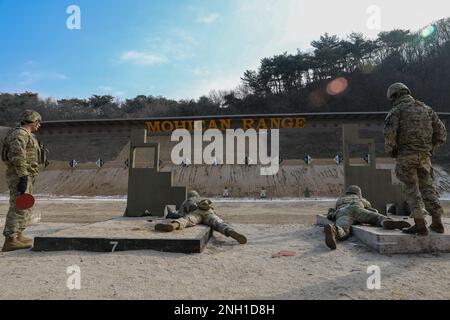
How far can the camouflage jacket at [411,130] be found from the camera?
514 centimetres

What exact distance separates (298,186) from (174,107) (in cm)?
3465

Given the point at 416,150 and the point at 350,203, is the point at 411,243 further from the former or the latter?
the point at 350,203

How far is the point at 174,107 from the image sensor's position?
54875 mm

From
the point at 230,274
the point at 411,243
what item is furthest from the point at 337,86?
the point at 230,274

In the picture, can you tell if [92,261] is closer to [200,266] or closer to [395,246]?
[200,266]

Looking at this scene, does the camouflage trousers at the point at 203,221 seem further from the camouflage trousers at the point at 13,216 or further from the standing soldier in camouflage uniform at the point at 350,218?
the camouflage trousers at the point at 13,216

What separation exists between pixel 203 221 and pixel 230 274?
2.86 metres

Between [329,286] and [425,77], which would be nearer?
[329,286]

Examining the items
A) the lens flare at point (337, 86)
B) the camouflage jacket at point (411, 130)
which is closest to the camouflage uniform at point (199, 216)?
the camouflage jacket at point (411, 130)

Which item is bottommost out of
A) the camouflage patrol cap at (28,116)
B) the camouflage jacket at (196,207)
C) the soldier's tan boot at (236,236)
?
the soldier's tan boot at (236,236)

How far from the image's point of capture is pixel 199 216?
702 cm

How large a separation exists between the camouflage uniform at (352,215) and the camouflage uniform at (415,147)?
43.1 inches

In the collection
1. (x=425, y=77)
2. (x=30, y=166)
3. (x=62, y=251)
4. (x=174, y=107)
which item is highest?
(x=425, y=77)
